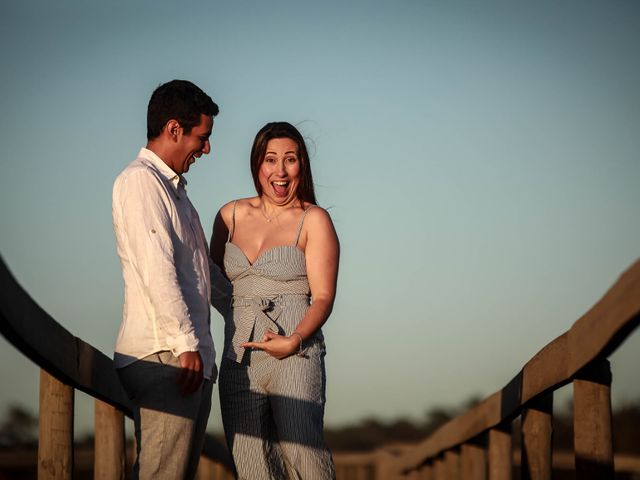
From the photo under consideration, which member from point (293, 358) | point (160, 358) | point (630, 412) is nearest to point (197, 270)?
point (160, 358)

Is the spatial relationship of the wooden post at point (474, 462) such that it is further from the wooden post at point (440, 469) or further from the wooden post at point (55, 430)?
the wooden post at point (55, 430)

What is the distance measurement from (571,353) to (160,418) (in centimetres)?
121

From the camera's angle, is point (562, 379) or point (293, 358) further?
point (293, 358)

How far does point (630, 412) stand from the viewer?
74.9 feet

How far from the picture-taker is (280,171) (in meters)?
4.37

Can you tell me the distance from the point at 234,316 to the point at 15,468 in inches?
247

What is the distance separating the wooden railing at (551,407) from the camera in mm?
2574

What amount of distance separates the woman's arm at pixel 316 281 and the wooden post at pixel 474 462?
211 centimetres

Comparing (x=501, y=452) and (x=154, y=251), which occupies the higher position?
(x=154, y=251)

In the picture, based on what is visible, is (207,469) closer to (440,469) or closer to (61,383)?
(440,469)

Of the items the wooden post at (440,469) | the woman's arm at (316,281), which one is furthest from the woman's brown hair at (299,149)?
the wooden post at (440,469)

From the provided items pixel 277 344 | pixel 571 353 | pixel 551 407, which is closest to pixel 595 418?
pixel 571 353

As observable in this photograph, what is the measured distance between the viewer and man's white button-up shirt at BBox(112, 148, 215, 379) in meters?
3.38

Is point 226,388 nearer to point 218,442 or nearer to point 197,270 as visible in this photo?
point 197,270
